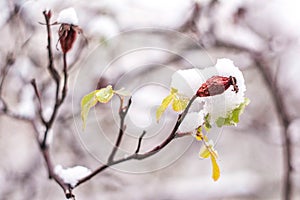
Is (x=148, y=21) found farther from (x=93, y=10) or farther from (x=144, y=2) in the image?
(x=93, y=10)

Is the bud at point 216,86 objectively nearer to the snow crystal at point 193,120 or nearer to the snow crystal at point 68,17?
the snow crystal at point 193,120

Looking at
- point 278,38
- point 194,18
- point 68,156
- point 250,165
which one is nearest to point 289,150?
point 194,18

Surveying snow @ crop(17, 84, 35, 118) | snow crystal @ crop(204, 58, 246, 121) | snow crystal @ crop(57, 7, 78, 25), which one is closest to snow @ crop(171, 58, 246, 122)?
snow crystal @ crop(204, 58, 246, 121)

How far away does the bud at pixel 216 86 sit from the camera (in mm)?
323

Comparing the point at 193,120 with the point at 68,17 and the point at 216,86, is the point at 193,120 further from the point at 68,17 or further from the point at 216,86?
the point at 68,17

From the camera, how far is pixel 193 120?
0.34 metres

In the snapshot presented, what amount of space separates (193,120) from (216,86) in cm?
3

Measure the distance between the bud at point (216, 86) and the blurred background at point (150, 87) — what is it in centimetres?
7

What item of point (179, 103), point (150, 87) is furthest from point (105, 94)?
point (150, 87)

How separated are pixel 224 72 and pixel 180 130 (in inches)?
2.1

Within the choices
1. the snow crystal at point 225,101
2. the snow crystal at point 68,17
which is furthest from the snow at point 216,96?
the snow crystal at point 68,17

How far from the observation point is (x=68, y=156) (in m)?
1.57

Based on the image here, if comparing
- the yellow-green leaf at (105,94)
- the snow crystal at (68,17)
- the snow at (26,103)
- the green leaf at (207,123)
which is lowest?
the green leaf at (207,123)

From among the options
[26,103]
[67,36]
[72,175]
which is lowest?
[72,175]
